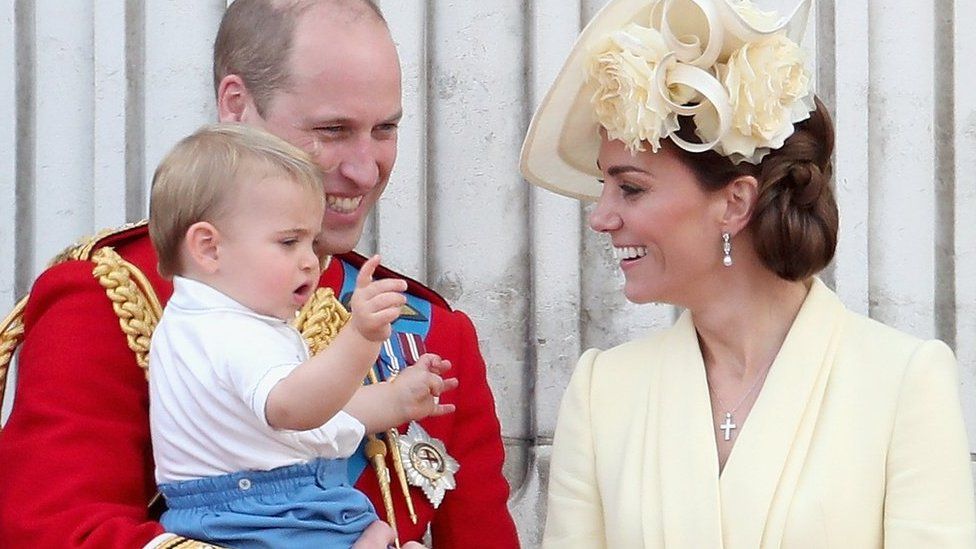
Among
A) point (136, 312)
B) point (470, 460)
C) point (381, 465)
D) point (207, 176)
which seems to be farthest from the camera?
point (470, 460)

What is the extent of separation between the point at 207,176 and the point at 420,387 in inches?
18.3

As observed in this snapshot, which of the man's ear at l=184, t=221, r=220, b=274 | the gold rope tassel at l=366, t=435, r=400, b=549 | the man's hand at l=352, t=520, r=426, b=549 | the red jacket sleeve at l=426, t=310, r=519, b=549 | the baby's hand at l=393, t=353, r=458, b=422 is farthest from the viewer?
the red jacket sleeve at l=426, t=310, r=519, b=549

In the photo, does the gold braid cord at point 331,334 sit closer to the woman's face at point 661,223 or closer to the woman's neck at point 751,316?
the woman's face at point 661,223

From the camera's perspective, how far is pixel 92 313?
2732 mm

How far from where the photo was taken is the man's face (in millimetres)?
2924

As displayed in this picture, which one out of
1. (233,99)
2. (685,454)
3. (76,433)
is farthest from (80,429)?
(685,454)

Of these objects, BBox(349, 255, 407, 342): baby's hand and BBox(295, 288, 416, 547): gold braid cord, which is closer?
BBox(349, 255, 407, 342): baby's hand

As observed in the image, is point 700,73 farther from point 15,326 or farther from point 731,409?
point 15,326

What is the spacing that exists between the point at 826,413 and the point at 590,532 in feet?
1.39

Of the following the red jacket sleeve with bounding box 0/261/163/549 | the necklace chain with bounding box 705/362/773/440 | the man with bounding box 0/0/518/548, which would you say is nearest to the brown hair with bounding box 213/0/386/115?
the man with bounding box 0/0/518/548

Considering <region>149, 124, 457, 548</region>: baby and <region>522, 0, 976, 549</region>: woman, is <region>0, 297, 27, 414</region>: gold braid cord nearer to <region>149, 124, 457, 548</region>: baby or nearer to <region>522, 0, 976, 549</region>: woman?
<region>149, 124, 457, 548</region>: baby

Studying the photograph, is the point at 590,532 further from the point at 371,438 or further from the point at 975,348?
the point at 975,348

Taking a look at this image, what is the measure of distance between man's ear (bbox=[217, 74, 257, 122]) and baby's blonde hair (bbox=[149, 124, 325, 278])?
0.40m

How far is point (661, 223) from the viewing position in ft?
9.54
